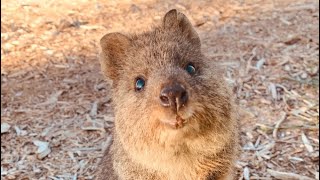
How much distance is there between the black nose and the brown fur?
0.15ft

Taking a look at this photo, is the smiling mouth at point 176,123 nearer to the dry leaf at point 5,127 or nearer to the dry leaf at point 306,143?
the dry leaf at point 306,143

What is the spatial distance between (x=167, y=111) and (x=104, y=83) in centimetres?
398

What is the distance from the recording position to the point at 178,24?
473 cm

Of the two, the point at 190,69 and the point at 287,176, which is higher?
the point at 190,69

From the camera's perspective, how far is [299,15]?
921 centimetres

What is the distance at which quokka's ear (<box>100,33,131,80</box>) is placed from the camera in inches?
184

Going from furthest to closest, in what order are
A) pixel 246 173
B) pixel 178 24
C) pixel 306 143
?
pixel 306 143 → pixel 246 173 → pixel 178 24

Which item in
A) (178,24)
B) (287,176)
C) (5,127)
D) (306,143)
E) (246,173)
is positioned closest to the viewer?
(178,24)

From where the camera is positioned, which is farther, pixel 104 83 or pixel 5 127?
pixel 104 83

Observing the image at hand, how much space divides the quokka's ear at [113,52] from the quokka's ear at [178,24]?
1.06 ft

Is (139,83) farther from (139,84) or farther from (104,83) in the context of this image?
(104,83)

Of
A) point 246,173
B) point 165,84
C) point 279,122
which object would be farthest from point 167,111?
point 279,122

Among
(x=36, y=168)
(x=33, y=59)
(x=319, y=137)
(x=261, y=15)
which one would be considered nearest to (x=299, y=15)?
(x=261, y=15)

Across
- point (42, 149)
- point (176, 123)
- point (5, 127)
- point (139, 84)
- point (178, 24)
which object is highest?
point (178, 24)
